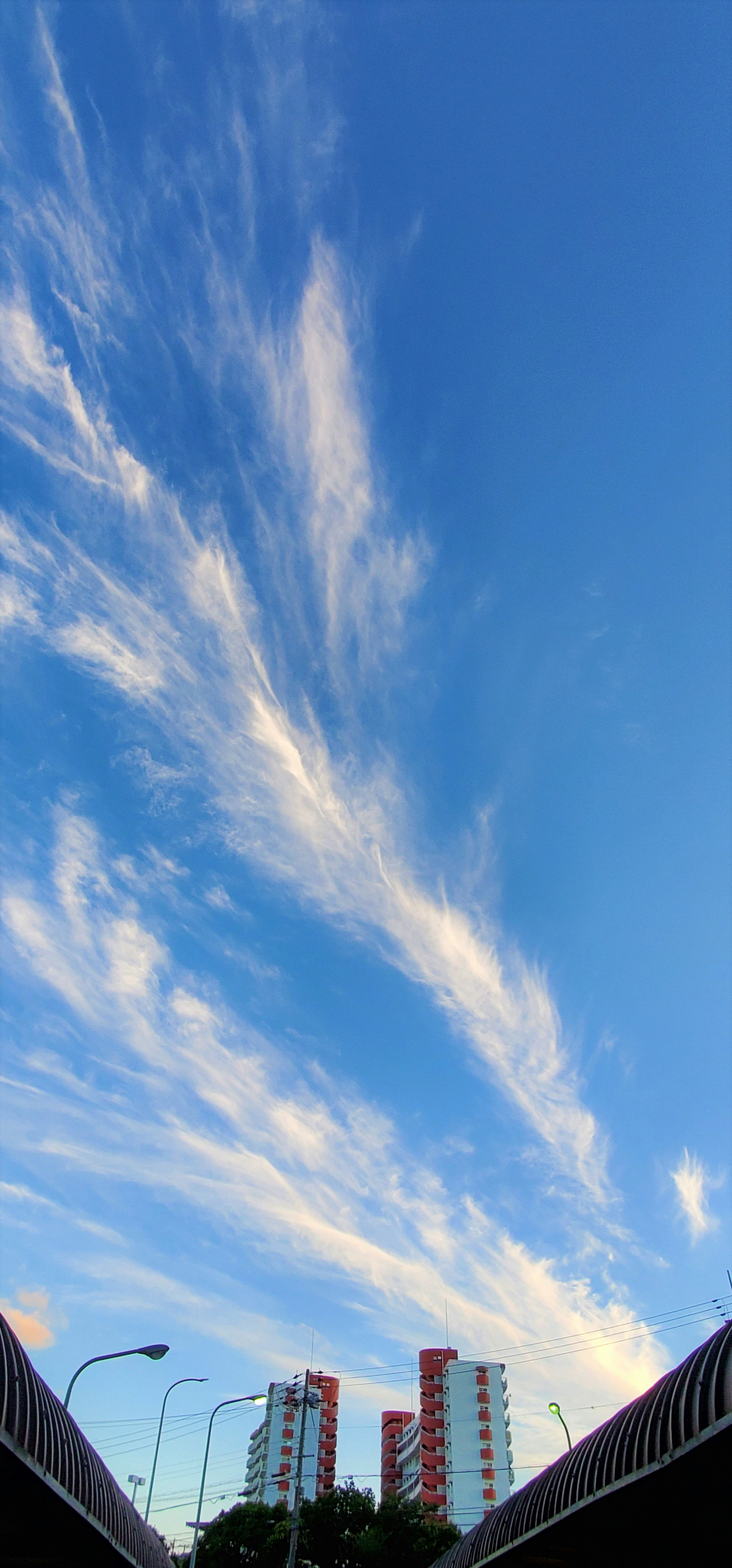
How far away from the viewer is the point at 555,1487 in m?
21.2

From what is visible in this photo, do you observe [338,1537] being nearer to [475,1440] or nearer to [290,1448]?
[475,1440]

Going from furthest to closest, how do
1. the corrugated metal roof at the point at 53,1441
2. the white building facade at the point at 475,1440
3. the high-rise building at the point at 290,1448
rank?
the high-rise building at the point at 290,1448, the white building facade at the point at 475,1440, the corrugated metal roof at the point at 53,1441

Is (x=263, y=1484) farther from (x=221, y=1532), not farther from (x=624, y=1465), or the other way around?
(x=624, y=1465)

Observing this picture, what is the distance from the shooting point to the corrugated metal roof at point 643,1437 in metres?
13.5

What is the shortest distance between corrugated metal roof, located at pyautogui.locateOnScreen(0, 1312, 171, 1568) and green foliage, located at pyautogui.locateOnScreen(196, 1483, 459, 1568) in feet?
184

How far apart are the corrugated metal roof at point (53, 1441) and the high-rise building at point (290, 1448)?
137776 millimetres

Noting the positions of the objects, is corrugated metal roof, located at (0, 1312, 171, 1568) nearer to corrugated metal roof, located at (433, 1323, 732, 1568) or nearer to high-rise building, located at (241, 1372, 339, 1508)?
corrugated metal roof, located at (433, 1323, 732, 1568)

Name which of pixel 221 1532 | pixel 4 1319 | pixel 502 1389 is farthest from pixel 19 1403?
pixel 502 1389

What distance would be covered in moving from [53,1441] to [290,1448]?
524 ft

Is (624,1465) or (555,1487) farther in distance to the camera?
(555,1487)

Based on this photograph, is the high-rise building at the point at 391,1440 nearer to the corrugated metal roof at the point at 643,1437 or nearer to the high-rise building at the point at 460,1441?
the high-rise building at the point at 460,1441

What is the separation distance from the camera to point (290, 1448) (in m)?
142

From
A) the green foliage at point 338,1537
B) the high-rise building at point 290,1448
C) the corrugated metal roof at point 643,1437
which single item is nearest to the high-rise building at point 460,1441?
the high-rise building at point 290,1448

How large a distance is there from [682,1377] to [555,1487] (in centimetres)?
956
